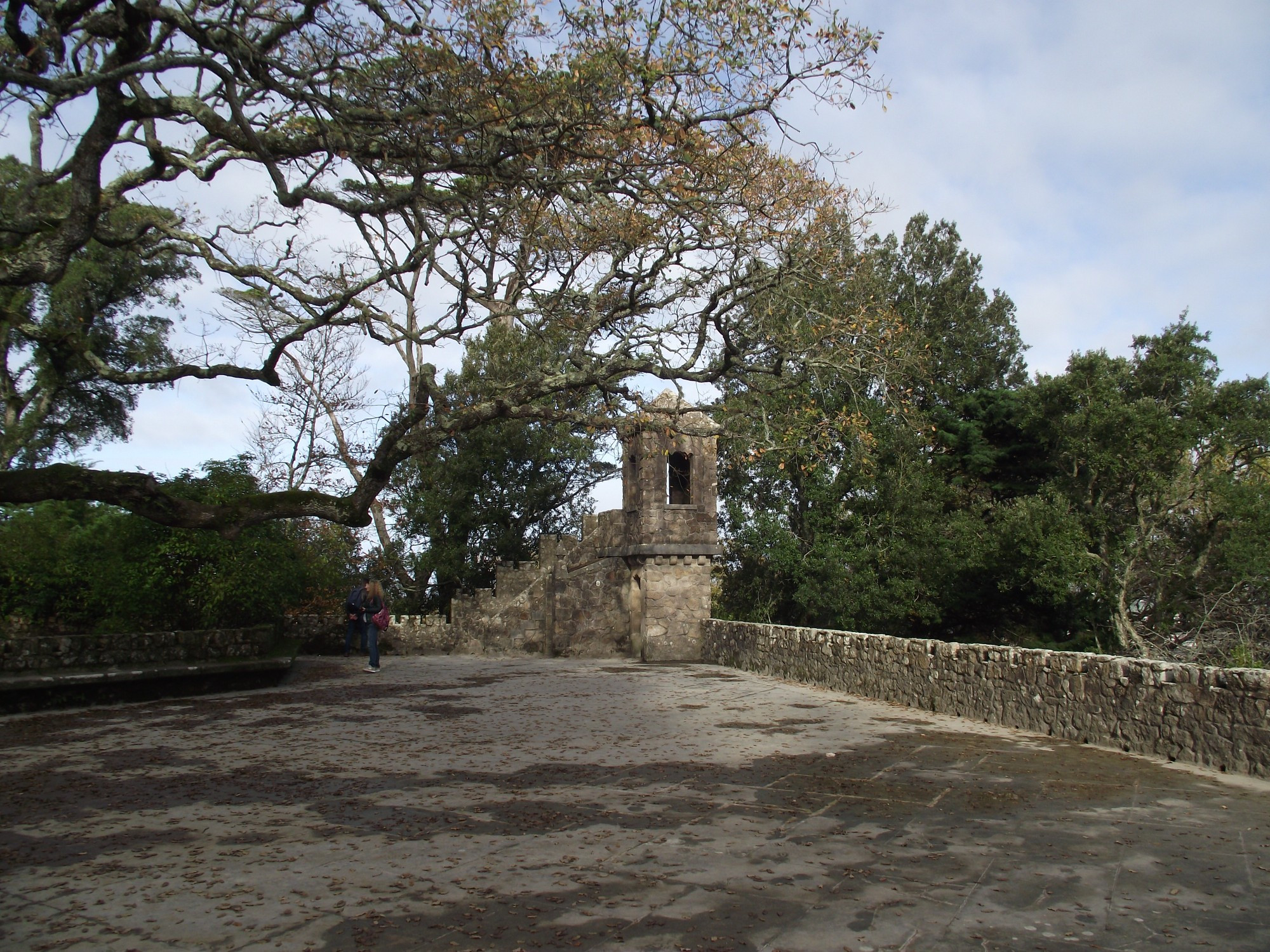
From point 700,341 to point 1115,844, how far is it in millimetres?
7201

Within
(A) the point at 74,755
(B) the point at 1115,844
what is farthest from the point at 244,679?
(B) the point at 1115,844

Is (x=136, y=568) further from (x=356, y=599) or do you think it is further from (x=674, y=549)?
(x=674, y=549)

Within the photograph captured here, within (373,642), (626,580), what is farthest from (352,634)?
(626,580)

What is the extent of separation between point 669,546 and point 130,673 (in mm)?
11011

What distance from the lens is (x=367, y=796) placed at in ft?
21.9

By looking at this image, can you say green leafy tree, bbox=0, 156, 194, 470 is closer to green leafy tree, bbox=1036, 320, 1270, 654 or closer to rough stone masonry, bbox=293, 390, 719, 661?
rough stone masonry, bbox=293, 390, 719, 661

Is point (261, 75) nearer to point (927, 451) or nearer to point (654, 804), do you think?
point (654, 804)

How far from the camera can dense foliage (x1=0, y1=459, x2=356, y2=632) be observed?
1238 centimetres

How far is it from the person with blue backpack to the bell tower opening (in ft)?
22.7

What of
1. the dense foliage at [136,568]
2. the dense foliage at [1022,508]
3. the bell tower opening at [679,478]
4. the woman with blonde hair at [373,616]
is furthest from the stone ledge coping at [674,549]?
the dense foliage at [136,568]

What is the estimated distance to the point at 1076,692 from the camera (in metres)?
9.03

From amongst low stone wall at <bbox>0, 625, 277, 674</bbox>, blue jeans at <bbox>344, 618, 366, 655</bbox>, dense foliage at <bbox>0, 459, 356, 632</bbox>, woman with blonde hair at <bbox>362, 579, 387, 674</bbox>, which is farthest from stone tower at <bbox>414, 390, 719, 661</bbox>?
low stone wall at <bbox>0, 625, 277, 674</bbox>

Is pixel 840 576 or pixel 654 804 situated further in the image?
pixel 840 576

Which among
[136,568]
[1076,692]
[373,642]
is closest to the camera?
[1076,692]
